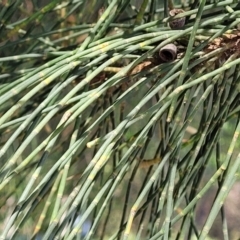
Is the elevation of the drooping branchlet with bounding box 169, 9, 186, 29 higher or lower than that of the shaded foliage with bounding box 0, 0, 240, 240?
higher

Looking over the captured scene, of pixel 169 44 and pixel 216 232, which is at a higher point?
pixel 169 44

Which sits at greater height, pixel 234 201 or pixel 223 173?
pixel 223 173

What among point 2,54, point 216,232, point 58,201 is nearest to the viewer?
point 58,201

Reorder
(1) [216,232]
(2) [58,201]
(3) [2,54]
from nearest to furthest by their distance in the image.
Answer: (2) [58,201]
(3) [2,54]
(1) [216,232]

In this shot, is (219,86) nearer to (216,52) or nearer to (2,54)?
(216,52)

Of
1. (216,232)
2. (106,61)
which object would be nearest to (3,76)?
(106,61)

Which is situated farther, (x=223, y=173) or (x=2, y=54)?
(x=2, y=54)

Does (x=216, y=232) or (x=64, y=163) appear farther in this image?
(x=216, y=232)

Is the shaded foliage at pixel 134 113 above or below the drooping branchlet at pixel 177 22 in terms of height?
below

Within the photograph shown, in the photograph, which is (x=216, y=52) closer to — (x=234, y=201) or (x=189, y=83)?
(x=189, y=83)

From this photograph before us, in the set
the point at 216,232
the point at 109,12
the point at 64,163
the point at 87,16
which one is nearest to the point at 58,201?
the point at 64,163
